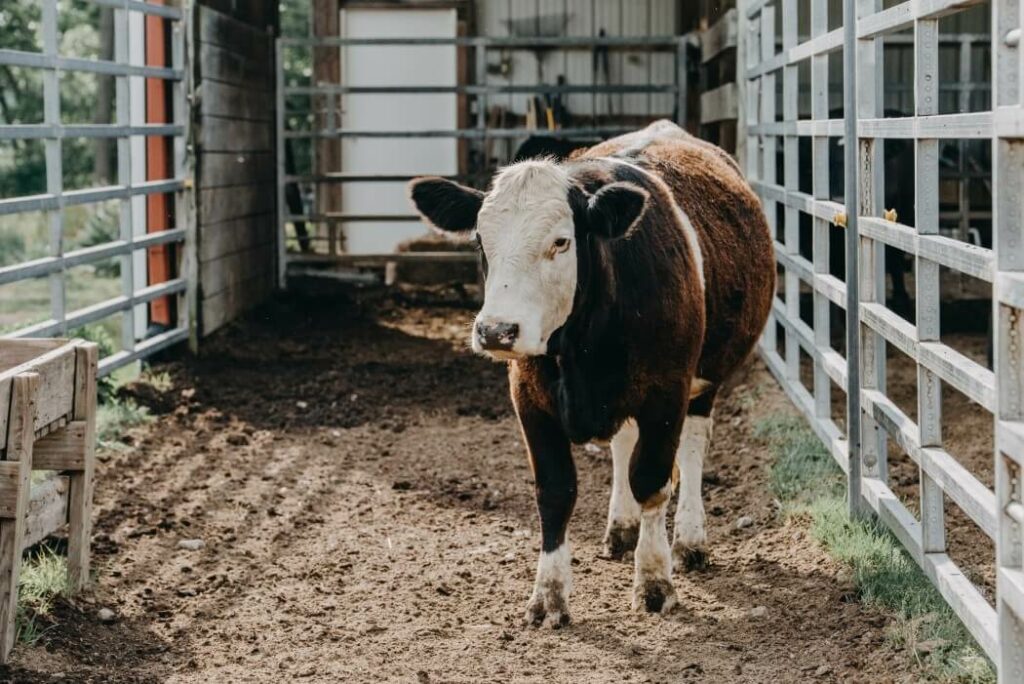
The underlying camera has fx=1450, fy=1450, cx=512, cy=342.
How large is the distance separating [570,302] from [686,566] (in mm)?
1348

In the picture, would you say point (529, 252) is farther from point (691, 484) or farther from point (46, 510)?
point (46, 510)

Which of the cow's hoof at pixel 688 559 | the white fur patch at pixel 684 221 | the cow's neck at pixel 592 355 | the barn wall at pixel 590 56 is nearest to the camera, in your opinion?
the cow's neck at pixel 592 355

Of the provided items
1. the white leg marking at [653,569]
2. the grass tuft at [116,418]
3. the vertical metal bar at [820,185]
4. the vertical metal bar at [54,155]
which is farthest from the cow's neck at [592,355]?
the vertical metal bar at [54,155]

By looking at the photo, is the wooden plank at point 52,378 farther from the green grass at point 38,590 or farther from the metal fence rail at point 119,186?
the metal fence rail at point 119,186

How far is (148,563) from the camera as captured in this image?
5418 mm

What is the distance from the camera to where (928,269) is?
4270 millimetres

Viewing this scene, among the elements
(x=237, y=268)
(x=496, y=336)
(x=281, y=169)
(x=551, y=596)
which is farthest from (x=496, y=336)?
(x=281, y=169)

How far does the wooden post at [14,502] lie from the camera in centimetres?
407

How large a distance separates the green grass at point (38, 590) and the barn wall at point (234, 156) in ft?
16.8

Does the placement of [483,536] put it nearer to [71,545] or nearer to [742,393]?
[71,545]

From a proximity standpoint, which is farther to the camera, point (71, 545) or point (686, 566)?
point (686, 566)

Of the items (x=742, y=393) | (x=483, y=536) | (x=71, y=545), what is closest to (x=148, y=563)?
(x=71, y=545)

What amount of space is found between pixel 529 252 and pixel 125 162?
15.2 feet

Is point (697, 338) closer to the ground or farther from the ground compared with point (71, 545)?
farther from the ground
